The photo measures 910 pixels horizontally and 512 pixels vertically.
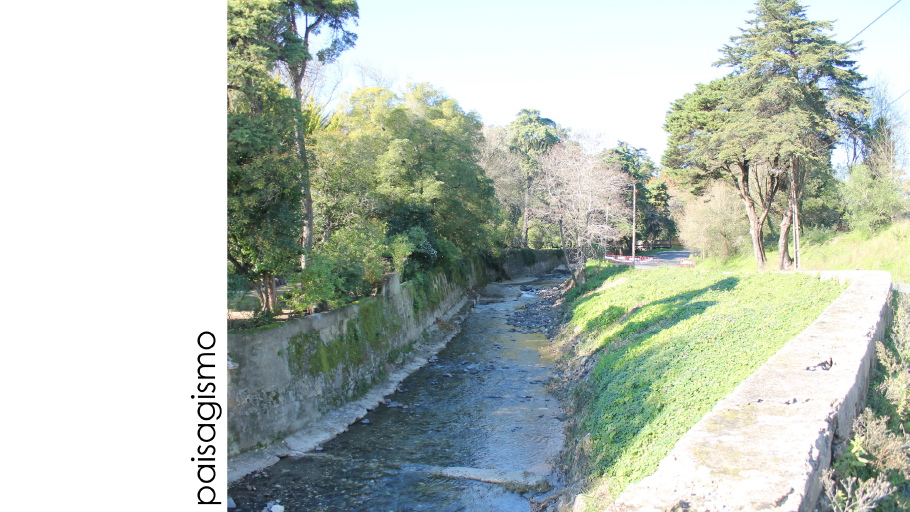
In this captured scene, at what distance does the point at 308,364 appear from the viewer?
34.8 feet

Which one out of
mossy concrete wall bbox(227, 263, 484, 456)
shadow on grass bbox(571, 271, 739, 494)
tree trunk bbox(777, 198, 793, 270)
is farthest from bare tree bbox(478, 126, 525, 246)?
shadow on grass bbox(571, 271, 739, 494)

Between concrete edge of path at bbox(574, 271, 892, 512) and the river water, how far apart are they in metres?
2.58

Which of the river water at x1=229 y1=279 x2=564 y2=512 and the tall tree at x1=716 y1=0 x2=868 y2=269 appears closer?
the river water at x1=229 y1=279 x2=564 y2=512

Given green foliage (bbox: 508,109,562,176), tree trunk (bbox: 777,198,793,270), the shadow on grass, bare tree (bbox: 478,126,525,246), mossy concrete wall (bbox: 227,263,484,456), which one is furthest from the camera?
green foliage (bbox: 508,109,562,176)

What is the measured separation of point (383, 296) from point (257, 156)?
6540 millimetres

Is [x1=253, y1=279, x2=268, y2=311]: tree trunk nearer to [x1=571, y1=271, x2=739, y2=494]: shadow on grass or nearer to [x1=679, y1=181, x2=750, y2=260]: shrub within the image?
[x1=571, y1=271, x2=739, y2=494]: shadow on grass

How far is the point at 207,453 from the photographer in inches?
150

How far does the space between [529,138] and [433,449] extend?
3920 cm

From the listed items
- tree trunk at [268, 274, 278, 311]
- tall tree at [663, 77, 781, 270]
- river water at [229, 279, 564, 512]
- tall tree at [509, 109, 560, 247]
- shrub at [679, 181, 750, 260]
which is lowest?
river water at [229, 279, 564, 512]

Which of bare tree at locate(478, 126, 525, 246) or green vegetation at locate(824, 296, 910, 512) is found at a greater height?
bare tree at locate(478, 126, 525, 246)

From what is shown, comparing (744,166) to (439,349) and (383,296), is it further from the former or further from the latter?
(383,296)

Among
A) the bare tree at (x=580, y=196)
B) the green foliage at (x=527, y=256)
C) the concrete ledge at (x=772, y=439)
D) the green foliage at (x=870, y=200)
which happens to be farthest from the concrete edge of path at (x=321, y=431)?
the green foliage at (x=527, y=256)

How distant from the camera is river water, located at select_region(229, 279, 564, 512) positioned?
782 cm

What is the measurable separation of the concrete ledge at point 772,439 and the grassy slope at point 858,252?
1585cm
